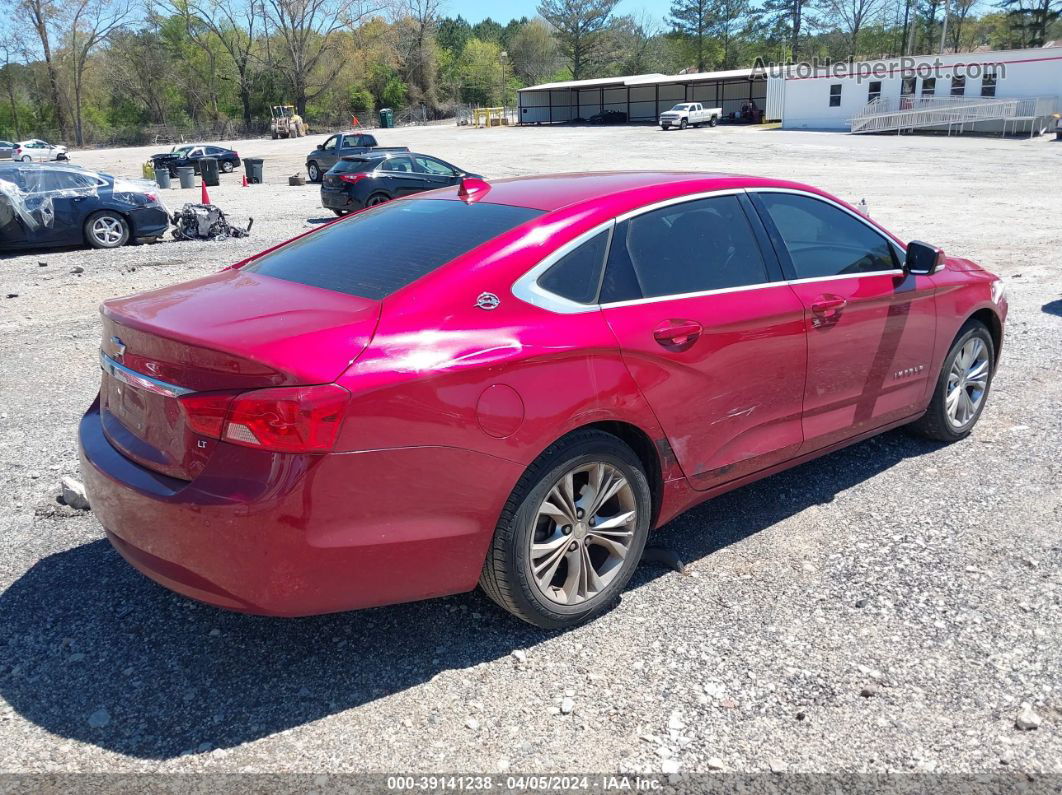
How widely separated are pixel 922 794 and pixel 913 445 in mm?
3014

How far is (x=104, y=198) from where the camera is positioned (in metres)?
14.3

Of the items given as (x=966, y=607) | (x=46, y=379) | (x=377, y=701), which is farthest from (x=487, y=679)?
(x=46, y=379)

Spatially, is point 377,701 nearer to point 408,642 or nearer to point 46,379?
point 408,642

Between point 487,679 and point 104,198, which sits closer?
point 487,679

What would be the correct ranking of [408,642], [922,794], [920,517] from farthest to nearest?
1. [920,517]
2. [408,642]
3. [922,794]

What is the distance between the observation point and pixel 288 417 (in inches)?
102

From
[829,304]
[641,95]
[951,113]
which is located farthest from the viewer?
[641,95]

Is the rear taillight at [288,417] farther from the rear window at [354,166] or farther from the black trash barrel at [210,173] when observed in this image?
the black trash barrel at [210,173]

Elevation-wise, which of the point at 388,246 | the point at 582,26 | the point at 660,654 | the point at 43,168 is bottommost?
the point at 660,654

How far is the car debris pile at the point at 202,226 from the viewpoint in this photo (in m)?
15.3

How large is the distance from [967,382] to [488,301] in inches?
136

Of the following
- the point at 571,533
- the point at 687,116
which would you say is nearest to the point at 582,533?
the point at 571,533

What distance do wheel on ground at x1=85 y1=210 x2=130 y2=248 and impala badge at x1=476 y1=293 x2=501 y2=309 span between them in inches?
526

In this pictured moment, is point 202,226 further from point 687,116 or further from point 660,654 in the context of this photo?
point 687,116
